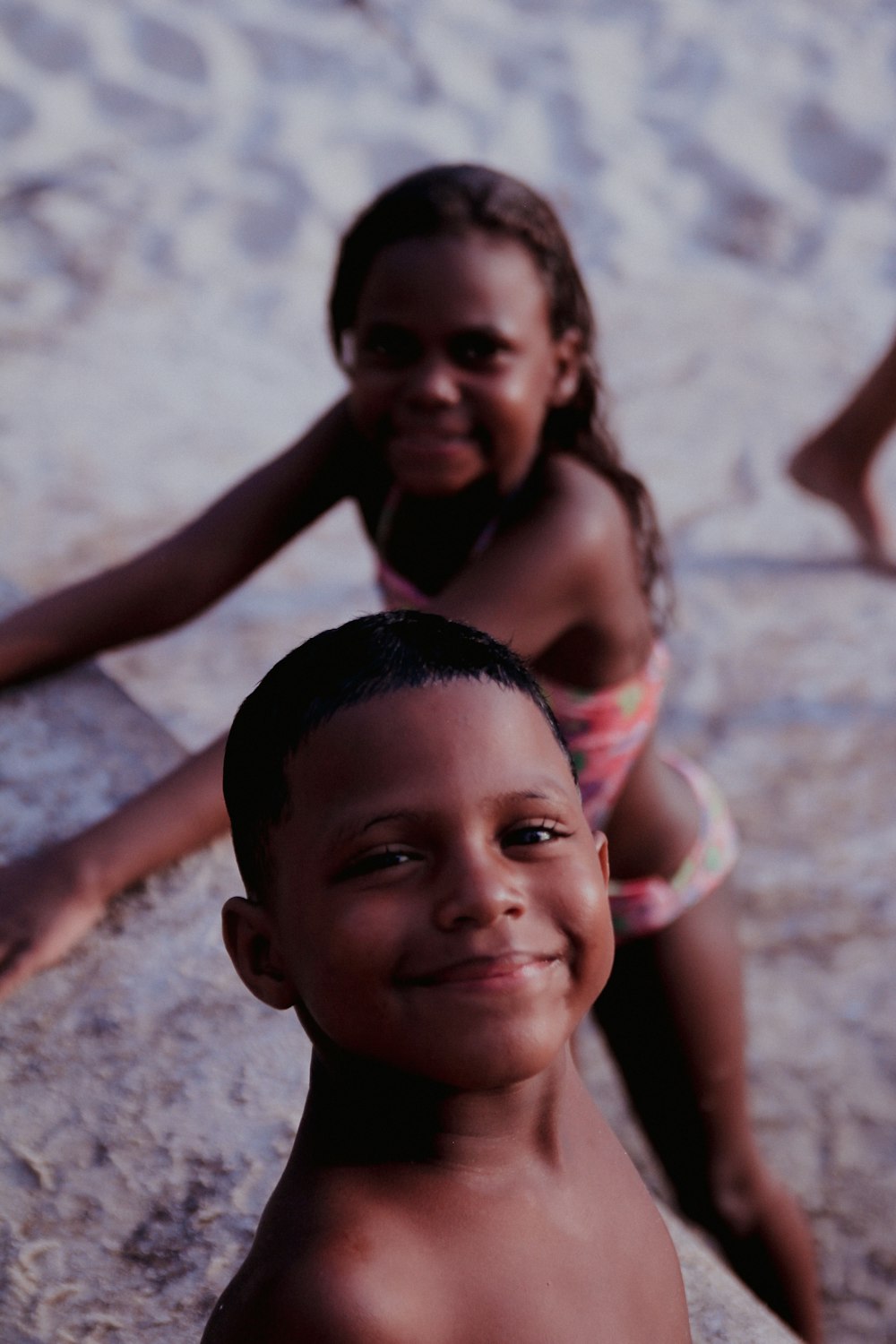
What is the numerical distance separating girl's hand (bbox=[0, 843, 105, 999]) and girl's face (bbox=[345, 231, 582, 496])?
62 centimetres

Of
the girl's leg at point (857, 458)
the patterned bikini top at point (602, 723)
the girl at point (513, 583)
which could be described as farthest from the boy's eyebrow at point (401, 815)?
the girl's leg at point (857, 458)

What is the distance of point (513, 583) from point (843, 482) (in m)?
2.31

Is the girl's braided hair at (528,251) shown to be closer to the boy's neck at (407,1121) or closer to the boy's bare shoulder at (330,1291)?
the boy's neck at (407,1121)

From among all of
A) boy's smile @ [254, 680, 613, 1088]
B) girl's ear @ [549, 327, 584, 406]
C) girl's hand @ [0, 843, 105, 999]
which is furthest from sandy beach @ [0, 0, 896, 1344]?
girl's ear @ [549, 327, 584, 406]

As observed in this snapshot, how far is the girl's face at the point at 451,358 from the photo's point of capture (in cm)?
183

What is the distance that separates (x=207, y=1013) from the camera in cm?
160

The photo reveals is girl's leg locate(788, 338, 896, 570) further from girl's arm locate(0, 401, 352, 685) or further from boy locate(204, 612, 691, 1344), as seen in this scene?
boy locate(204, 612, 691, 1344)

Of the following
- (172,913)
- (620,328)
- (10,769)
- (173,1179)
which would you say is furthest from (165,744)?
(620,328)

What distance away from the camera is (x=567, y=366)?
6.61 feet

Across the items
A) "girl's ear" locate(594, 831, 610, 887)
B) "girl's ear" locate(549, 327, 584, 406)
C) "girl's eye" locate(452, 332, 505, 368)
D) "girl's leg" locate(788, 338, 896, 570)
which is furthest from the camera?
"girl's leg" locate(788, 338, 896, 570)

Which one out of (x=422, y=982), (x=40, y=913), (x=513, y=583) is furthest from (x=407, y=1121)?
(x=513, y=583)

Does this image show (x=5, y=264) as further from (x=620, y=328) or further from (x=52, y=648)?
(x=52, y=648)

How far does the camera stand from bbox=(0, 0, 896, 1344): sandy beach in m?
1.71

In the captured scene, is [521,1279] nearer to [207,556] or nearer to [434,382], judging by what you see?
[434,382]
